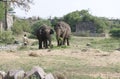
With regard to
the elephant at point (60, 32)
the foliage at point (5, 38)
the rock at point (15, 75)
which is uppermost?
the elephant at point (60, 32)

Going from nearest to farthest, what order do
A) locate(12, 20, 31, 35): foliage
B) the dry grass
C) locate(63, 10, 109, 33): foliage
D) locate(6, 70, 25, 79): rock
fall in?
locate(6, 70, 25, 79): rock, the dry grass, locate(12, 20, 31, 35): foliage, locate(63, 10, 109, 33): foliage

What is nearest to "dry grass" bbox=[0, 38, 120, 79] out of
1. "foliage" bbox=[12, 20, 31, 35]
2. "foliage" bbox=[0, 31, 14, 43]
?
"foliage" bbox=[0, 31, 14, 43]

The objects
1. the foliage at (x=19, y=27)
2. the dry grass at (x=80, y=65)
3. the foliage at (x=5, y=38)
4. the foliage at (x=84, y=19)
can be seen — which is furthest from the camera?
the foliage at (x=84, y=19)

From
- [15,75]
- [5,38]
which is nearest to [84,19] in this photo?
[5,38]

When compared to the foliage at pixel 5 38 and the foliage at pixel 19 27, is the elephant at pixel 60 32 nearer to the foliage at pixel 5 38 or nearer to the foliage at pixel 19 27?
the foliage at pixel 5 38

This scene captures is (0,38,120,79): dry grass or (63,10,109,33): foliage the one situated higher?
(63,10,109,33): foliage

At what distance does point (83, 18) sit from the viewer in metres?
76.0

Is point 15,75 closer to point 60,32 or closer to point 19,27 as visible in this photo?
point 60,32

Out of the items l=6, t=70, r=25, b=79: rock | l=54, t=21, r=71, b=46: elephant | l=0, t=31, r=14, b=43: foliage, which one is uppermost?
l=54, t=21, r=71, b=46: elephant

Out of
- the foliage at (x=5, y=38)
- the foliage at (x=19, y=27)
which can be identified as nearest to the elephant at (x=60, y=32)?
the foliage at (x=5, y=38)

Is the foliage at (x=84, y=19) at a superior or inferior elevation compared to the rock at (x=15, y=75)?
superior

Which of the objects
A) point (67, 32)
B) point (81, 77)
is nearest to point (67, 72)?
point (81, 77)

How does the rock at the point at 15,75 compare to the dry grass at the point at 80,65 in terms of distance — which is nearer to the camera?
the rock at the point at 15,75

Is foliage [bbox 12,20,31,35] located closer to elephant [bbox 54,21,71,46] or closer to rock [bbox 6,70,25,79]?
elephant [bbox 54,21,71,46]
